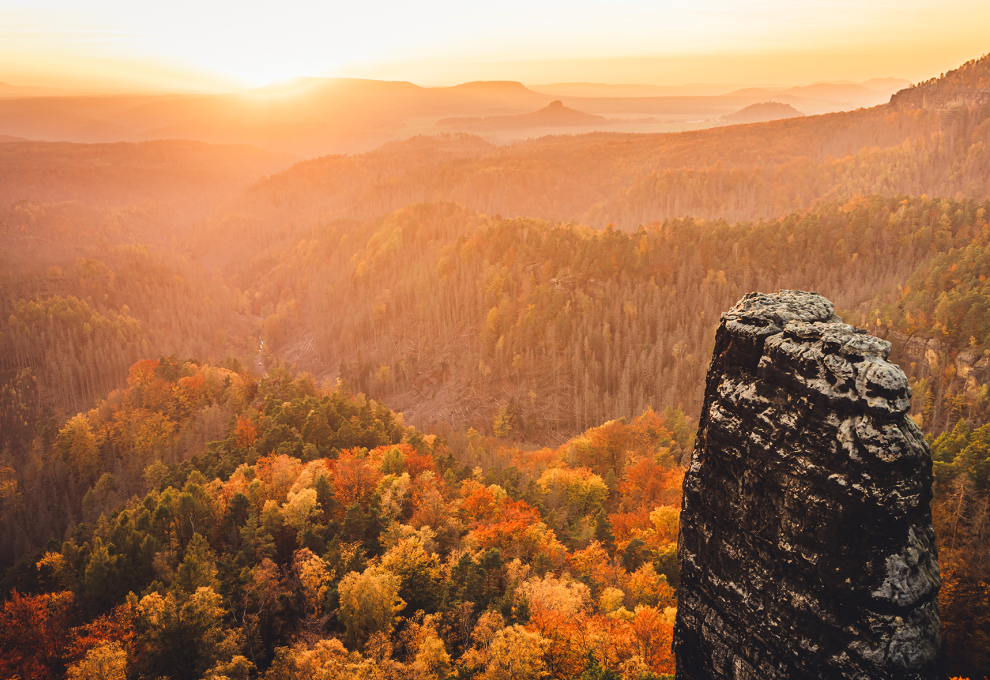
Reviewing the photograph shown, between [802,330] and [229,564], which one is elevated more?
[802,330]

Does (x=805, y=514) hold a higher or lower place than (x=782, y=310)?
lower

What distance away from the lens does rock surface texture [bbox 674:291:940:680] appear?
16203mm

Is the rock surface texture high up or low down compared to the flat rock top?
down

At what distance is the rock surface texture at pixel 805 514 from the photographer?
1620 cm

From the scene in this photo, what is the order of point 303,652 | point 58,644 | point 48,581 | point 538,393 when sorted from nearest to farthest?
point 303,652 < point 58,644 < point 48,581 < point 538,393

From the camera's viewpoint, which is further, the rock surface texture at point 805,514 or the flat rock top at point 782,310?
the flat rock top at point 782,310

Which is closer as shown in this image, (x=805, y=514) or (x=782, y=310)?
(x=805, y=514)

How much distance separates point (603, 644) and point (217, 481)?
5811cm

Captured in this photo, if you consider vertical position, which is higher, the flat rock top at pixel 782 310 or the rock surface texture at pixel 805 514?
the flat rock top at pixel 782 310

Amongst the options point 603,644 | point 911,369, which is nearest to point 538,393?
point 911,369

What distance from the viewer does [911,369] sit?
136 meters

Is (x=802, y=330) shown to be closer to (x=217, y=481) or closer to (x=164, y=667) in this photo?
(x=164, y=667)

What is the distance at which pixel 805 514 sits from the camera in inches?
690

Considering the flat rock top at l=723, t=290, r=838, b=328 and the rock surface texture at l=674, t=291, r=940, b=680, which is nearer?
the rock surface texture at l=674, t=291, r=940, b=680
